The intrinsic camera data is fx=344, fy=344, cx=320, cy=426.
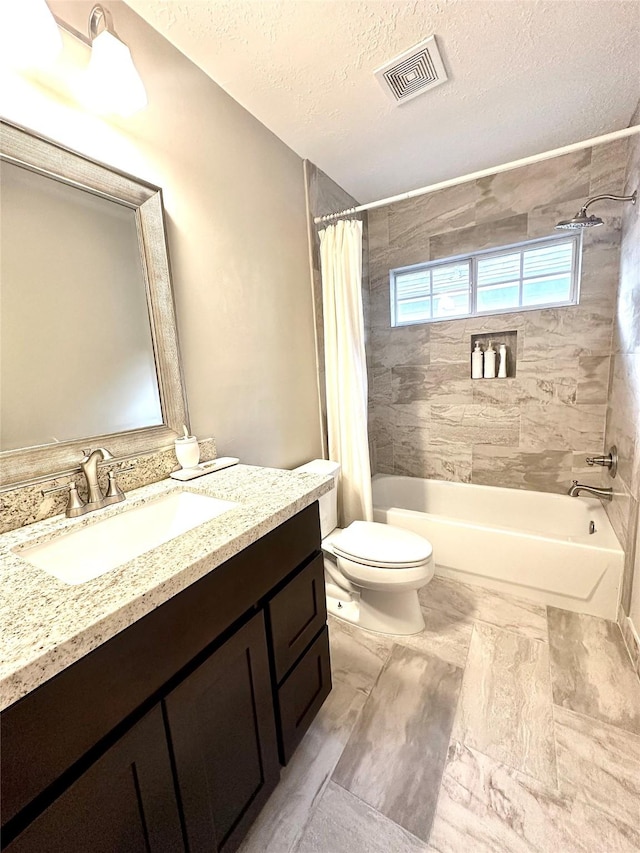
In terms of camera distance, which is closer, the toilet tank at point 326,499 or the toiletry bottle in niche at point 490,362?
the toilet tank at point 326,499

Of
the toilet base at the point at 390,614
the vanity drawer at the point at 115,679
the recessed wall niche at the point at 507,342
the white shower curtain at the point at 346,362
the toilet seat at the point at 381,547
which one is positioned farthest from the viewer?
the recessed wall niche at the point at 507,342

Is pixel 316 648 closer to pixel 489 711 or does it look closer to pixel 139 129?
pixel 489 711

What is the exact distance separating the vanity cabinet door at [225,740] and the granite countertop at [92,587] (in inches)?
8.9

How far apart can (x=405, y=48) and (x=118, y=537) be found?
198 cm

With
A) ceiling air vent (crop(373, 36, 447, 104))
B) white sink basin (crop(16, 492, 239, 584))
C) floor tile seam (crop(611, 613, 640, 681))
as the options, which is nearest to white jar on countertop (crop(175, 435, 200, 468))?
white sink basin (crop(16, 492, 239, 584))

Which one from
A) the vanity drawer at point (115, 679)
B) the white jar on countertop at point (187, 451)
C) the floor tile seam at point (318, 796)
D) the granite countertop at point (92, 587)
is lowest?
the floor tile seam at point (318, 796)

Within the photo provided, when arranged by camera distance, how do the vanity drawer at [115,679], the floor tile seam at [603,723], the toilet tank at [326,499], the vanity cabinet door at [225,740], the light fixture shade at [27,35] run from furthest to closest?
the toilet tank at [326,499], the floor tile seam at [603,723], the light fixture shade at [27,35], the vanity cabinet door at [225,740], the vanity drawer at [115,679]

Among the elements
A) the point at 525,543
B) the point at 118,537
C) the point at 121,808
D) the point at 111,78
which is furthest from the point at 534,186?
the point at 121,808

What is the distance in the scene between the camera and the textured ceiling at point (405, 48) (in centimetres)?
117

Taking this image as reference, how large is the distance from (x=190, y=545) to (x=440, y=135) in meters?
2.26

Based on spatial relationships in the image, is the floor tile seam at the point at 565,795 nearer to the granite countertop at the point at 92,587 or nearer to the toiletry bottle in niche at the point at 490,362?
the granite countertop at the point at 92,587

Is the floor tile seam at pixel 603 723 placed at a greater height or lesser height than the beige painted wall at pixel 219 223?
lesser

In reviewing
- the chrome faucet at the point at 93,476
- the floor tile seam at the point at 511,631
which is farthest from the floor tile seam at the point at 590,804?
the chrome faucet at the point at 93,476

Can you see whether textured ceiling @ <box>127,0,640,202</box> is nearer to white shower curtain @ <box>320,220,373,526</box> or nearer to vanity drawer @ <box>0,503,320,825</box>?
white shower curtain @ <box>320,220,373,526</box>
